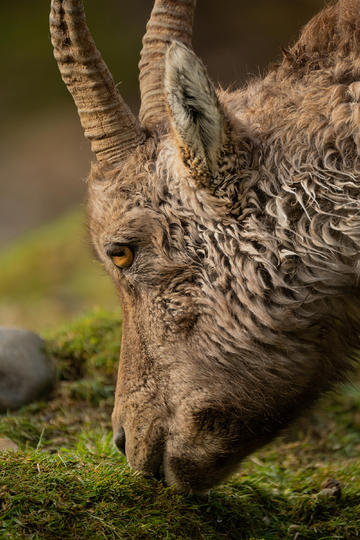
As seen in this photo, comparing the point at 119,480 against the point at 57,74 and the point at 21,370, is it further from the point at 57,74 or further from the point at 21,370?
the point at 57,74

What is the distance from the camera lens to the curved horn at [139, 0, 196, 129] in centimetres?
469

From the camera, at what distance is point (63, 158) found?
24453 mm

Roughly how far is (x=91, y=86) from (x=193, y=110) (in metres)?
0.76

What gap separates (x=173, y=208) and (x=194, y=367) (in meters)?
0.91

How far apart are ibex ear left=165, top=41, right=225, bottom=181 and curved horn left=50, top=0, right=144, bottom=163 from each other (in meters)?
0.55

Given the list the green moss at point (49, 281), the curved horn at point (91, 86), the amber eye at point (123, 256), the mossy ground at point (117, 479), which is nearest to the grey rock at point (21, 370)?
the mossy ground at point (117, 479)

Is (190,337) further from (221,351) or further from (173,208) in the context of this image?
(173,208)

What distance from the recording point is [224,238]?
154 inches

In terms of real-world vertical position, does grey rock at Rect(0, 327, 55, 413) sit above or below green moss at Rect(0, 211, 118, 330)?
below

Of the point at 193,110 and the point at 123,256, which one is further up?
the point at 193,110

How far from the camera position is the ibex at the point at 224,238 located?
12.4 ft

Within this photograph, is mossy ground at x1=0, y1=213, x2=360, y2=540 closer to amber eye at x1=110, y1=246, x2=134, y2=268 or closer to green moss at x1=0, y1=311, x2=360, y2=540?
green moss at x1=0, y1=311, x2=360, y2=540

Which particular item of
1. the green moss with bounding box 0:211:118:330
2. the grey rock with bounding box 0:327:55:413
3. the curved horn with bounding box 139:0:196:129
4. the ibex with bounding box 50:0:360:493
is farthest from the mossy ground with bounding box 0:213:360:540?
the green moss with bounding box 0:211:118:330

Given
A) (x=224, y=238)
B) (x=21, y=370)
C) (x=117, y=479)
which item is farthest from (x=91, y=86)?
(x=21, y=370)
